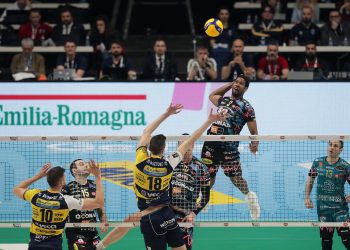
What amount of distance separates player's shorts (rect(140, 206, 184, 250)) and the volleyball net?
1.71m

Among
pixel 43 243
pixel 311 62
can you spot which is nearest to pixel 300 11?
pixel 311 62

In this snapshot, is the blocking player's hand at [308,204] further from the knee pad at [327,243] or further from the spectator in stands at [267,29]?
the spectator in stands at [267,29]

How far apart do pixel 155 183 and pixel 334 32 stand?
12.4 metres

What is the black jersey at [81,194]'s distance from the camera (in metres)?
13.4

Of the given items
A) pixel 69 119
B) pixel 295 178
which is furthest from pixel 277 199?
pixel 69 119

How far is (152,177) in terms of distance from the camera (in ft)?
40.7

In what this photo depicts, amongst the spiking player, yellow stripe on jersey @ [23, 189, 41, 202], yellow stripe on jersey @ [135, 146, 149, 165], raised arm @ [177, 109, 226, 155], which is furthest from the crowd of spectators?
yellow stripe on jersey @ [23, 189, 41, 202]

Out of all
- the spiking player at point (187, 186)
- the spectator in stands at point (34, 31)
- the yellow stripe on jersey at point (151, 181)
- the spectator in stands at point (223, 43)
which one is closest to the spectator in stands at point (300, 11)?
the spectator in stands at point (223, 43)

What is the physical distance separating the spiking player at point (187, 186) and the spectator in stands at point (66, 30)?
10413mm

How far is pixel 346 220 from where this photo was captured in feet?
45.9

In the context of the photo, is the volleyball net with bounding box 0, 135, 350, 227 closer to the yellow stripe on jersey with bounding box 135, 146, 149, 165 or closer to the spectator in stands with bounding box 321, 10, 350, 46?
the yellow stripe on jersey with bounding box 135, 146, 149, 165

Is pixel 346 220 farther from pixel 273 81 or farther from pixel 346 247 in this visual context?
pixel 273 81

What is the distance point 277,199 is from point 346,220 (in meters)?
1.98

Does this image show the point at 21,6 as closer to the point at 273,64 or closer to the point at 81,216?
the point at 273,64
